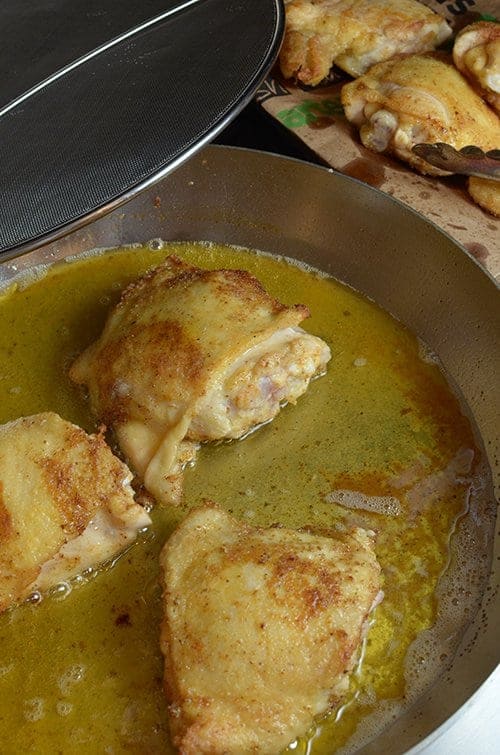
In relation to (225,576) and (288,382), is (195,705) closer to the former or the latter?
(225,576)

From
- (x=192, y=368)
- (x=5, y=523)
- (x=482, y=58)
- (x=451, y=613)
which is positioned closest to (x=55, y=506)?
(x=5, y=523)

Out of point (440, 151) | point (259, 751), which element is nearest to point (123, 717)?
point (259, 751)

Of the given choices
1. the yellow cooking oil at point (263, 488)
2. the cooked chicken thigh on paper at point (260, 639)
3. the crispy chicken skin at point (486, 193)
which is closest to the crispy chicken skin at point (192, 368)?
the yellow cooking oil at point (263, 488)

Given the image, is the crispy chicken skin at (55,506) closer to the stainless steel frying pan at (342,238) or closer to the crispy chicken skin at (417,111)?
the stainless steel frying pan at (342,238)

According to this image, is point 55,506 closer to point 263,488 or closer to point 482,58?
point 263,488

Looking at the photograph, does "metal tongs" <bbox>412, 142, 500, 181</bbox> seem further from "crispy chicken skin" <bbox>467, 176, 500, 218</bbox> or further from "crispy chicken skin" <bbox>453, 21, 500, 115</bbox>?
"crispy chicken skin" <bbox>453, 21, 500, 115</bbox>

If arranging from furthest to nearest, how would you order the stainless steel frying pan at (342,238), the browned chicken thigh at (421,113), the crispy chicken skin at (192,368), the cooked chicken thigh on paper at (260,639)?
the browned chicken thigh at (421,113)
the stainless steel frying pan at (342,238)
the crispy chicken skin at (192,368)
the cooked chicken thigh on paper at (260,639)

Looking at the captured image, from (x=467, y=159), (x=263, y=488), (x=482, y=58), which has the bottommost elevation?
(x=263, y=488)
